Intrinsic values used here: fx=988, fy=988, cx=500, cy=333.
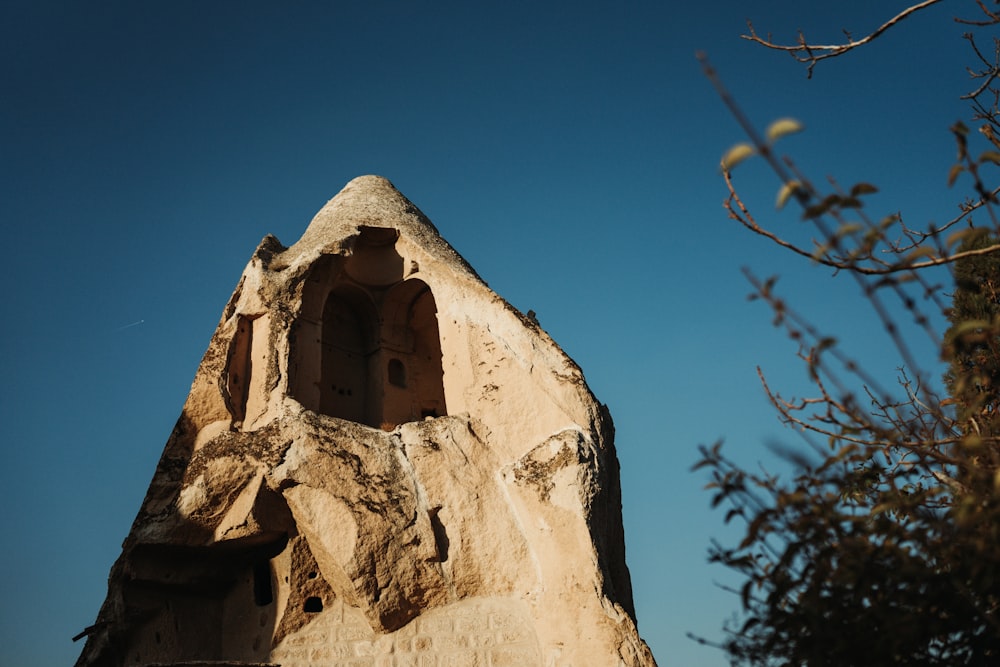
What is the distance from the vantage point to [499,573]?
38.6 feet

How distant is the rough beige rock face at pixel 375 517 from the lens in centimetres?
1141

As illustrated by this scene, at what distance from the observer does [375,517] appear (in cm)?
1169

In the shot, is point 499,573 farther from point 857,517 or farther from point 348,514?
point 857,517

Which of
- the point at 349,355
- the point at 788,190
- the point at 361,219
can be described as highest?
the point at 361,219

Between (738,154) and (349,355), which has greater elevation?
(349,355)

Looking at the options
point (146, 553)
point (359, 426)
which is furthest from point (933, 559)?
point (146, 553)

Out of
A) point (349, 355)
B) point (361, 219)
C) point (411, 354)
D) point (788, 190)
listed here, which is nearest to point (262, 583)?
point (349, 355)

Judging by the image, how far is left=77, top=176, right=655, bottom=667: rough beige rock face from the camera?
1141cm

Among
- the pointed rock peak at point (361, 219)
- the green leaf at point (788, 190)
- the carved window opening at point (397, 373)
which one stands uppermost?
the pointed rock peak at point (361, 219)

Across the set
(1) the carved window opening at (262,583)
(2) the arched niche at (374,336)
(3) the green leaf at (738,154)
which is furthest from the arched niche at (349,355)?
(3) the green leaf at (738,154)

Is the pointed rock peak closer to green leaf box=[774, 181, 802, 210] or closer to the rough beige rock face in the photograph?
the rough beige rock face

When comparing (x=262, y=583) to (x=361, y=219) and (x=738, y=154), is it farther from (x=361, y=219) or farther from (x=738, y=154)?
(x=738, y=154)

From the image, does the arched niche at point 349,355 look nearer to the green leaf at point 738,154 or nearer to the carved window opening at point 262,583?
the carved window opening at point 262,583

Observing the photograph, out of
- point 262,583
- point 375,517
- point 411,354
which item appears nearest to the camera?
point 375,517
